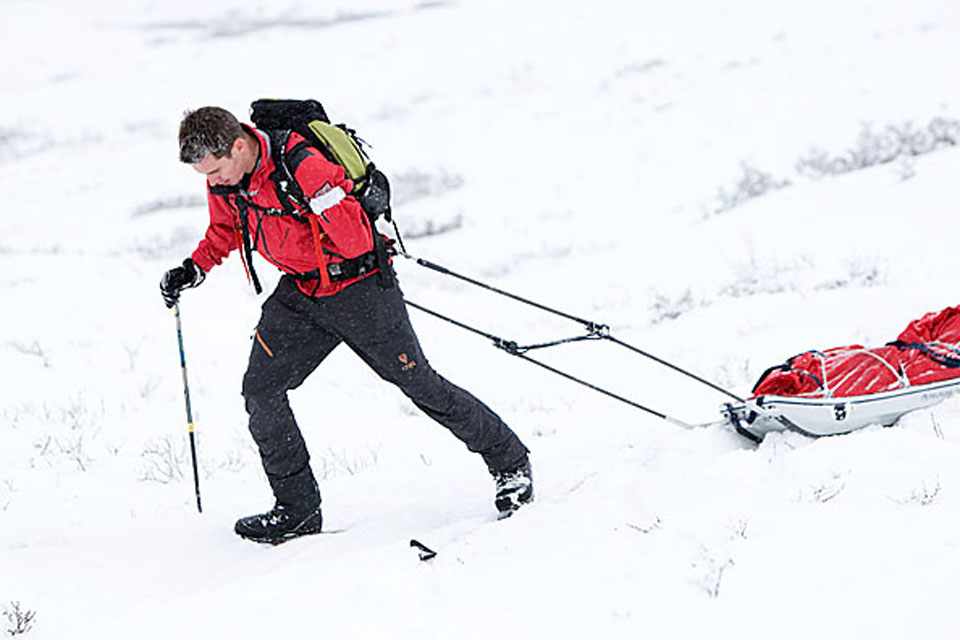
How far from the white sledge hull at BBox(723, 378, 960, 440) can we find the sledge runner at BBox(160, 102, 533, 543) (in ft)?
4.49

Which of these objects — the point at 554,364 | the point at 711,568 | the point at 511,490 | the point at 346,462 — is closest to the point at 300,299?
the point at 511,490

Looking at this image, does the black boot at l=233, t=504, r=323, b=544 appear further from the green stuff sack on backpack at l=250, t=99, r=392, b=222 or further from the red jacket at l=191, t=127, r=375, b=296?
the green stuff sack on backpack at l=250, t=99, r=392, b=222

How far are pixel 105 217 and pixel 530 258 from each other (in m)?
9.14

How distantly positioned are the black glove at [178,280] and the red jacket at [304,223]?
364 mm

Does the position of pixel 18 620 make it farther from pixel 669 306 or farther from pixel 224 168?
pixel 669 306

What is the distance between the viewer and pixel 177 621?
11.1 ft

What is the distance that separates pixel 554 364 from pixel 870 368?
3535 mm

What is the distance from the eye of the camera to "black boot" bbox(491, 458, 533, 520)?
4.30m

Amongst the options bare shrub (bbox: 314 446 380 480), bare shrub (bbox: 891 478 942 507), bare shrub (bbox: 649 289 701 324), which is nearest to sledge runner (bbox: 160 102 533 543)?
bare shrub (bbox: 314 446 380 480)


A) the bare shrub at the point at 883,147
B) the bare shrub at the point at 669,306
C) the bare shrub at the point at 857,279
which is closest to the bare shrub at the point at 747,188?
the bare shrub at the point at 883,147

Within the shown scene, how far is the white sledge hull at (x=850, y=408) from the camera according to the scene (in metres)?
4.46

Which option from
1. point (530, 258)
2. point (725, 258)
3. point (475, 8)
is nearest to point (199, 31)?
point (475, 8)

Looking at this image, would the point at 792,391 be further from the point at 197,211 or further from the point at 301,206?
the point at 197,211

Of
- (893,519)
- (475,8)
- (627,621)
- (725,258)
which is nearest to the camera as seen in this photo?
(627,621)
